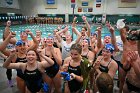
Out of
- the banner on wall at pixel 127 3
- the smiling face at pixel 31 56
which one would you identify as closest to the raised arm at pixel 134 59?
the smiling face at pixel 31 56

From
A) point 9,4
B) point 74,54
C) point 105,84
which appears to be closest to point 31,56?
point 74,54

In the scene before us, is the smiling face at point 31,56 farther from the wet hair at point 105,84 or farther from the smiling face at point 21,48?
the wet hair at point 105,84

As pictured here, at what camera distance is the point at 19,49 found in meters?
3.41

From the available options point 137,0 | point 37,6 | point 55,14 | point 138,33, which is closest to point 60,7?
point 55,14

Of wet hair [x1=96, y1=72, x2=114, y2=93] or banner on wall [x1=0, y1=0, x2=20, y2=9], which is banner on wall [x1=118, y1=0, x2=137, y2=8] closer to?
banner on wall [x1=0, y1=0, x2=20, y2=9]

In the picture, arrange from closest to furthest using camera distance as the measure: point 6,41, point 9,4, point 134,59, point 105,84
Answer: point 105,84 → point 134,59 → point 6,41 → point 9,4

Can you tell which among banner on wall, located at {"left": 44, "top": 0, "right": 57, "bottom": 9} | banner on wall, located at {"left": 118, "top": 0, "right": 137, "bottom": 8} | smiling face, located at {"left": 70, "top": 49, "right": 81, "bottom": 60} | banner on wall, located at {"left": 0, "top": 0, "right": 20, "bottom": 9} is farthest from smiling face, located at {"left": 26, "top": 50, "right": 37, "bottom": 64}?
banner on wall, located at {"left": 44, "top": 0, "right": 57, "bottom": 9}

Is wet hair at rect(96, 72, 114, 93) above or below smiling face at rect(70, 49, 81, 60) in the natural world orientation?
below

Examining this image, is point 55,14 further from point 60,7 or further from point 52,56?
point 52,56

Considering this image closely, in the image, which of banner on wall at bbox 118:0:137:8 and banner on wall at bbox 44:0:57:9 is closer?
banner on wall at bbox 118:0:137:8

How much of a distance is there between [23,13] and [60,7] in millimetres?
6047

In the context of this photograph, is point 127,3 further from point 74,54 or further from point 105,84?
point 105,84

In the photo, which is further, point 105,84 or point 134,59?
point 134,59

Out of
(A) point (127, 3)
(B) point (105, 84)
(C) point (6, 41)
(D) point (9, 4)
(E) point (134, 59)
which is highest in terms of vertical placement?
(A) point (127, 3)
